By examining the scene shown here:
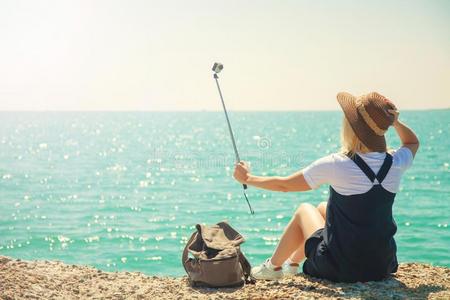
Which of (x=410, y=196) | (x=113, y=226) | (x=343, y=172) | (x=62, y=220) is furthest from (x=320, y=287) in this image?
(x=410, y=196)

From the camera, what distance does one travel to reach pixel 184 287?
4.34 metres

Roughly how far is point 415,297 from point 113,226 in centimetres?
1019

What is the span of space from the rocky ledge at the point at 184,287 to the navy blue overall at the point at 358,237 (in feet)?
0.35

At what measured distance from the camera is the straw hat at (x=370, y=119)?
151 inches

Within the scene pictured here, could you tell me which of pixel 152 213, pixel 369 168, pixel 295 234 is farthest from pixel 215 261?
pixel 152 213

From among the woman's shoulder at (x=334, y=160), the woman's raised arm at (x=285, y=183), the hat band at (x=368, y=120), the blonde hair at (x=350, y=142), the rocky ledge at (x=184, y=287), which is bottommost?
the rocky ledge at (x=184, y=287)

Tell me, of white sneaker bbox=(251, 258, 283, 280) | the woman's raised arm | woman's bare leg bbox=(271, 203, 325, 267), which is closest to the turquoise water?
white sneaker bbox=(251, 258, 283, 280)

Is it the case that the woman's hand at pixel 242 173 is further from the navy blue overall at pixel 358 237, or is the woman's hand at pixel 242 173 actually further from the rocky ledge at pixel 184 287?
the rocky ledge at pixel 184 287

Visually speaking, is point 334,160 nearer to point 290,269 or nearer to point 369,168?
point 369,168

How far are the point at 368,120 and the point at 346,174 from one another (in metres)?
0.37

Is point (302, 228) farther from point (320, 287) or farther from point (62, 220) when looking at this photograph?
point (62, 220)

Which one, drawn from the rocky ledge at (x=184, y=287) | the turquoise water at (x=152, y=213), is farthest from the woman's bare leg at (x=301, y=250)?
the turquoise water at (x=152, y=213)

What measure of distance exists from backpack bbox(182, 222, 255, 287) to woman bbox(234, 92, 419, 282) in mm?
554

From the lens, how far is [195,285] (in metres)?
4.35
